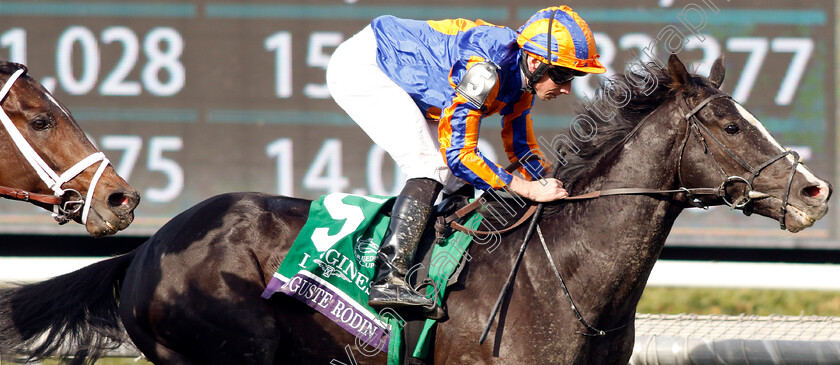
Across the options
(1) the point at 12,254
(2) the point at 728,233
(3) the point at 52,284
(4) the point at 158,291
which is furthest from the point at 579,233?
(1) the point at 12,254

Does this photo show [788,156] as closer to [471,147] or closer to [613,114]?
[613,114]

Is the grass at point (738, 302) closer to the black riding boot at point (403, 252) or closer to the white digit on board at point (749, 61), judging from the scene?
the white digit on board at point (749, 61)

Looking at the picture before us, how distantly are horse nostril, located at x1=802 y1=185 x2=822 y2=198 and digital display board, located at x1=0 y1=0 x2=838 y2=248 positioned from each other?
254 centimetres

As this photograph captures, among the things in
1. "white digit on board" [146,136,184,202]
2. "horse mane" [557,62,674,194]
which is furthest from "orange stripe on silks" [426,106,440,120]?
"white digit on board" [146,136,184,202]

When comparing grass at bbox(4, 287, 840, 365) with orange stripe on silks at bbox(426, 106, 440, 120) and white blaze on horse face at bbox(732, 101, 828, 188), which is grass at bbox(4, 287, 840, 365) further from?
white blaze on horse face at bbox(732, 101, 828, 188)

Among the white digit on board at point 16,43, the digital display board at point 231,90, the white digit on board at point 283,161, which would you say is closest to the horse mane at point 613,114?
the digital display board at point 231,90

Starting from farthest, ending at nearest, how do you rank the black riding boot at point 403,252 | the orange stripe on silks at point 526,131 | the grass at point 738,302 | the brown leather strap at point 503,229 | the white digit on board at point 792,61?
1. the grass at point 738,302
2. the white digit on board at point 792,61
3. the orange stripe on silks at point 526,131
4. the brown leather strap at point 503,229
5. the black riding boot at point 403,252

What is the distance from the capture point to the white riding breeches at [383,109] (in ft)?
10.0

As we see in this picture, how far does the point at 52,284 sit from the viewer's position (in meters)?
3.28

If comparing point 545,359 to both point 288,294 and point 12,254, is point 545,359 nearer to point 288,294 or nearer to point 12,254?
point 288,294

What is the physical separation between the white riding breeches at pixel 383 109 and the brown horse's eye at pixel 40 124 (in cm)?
103

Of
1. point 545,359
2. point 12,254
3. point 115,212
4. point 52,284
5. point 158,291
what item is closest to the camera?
point 115,212

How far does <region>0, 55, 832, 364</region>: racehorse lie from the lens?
274cm

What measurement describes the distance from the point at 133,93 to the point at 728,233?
339 cm
